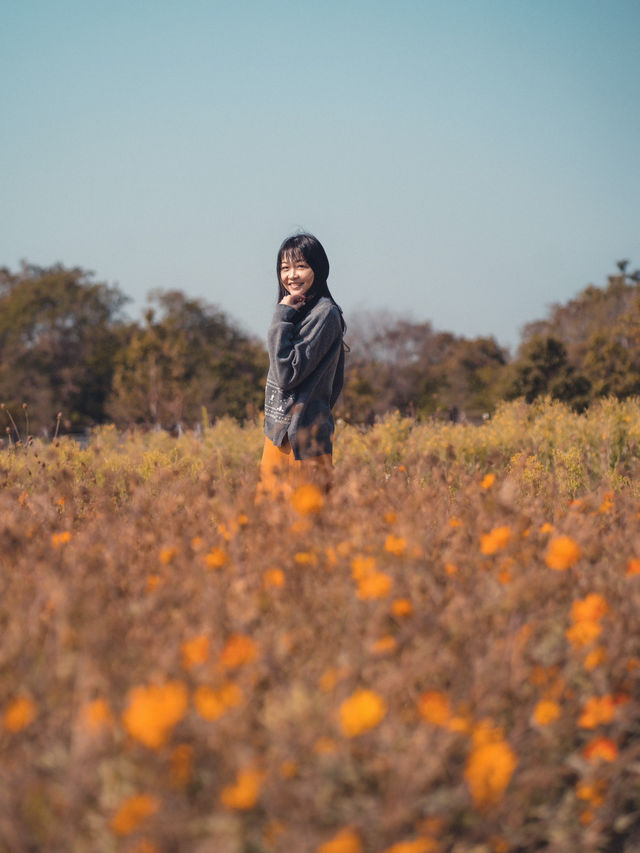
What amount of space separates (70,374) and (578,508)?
4069cm

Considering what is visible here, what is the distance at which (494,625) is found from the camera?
83.1 inches

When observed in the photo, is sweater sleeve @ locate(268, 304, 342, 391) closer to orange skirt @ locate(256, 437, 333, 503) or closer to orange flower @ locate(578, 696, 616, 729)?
orange skirt @ locate(256, 437, 333, 503)

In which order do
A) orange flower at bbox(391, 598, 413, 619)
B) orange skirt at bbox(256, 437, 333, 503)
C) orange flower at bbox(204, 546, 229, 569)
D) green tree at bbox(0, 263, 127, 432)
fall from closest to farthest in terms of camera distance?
1. orange flower at bbox(391, 598, 413, 619)
2. orange flower at bbox(204, 546, 229, 569)
3. orange skirt at bbox(256, 437, 333, 503)
4. green tree at bbox(0, 263, 127, 432)

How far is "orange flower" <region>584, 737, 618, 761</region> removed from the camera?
1711 millimetres

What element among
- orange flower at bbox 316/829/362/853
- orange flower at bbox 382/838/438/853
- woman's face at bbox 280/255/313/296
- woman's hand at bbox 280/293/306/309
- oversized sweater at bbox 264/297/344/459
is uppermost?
woman's face at bbox 280/255/313/296

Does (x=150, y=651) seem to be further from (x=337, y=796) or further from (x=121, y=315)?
(x=121, y=315)

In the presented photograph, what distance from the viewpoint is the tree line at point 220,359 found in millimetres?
34500

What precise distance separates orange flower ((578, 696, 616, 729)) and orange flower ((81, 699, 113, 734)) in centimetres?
110

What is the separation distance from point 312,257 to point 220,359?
3605 centimetres

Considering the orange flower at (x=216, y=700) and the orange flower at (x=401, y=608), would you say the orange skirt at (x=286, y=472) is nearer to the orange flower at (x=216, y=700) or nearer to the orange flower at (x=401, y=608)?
the orange flower at (x=401, y=608)

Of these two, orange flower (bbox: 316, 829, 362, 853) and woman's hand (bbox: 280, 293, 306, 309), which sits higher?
woman's hand (bbox: 280, 293, 306, 309)

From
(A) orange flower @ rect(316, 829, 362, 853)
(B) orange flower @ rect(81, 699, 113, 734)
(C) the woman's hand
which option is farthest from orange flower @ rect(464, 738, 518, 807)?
(C) the woman's hand

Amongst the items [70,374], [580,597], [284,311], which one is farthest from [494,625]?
[70,374]

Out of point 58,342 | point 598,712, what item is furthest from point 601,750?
→ point 58,342
